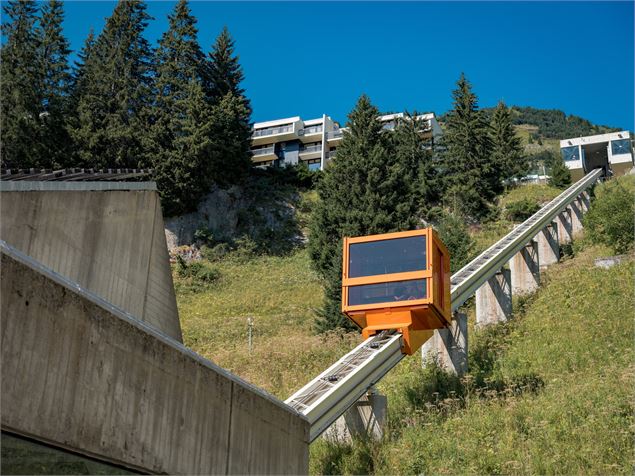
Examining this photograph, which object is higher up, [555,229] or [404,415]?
[555,229]

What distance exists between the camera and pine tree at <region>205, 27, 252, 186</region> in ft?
156

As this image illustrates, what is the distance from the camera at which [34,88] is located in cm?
4475

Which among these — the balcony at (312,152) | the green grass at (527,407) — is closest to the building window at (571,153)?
the balcony at (312,152)

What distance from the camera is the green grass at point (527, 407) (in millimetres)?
12375

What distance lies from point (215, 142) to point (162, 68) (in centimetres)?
746

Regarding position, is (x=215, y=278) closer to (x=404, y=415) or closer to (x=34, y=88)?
(x=34, y=88)

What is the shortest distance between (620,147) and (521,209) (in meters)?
18.9

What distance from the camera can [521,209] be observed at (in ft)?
152

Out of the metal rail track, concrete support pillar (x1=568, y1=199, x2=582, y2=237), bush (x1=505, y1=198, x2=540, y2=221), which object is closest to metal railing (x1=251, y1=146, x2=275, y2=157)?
bush (x1=505, y1=198, x2=540, y2=221)

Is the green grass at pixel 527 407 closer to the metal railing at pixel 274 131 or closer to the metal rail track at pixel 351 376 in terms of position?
the metal rail track at pixel 351 376

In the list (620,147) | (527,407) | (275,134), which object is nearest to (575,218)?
(620,147)

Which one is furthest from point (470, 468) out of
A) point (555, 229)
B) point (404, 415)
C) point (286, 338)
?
point (555, 229)

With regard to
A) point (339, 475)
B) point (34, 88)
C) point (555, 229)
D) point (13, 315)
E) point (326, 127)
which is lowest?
point (339, 475)

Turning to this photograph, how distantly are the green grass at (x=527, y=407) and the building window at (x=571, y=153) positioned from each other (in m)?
38.1
